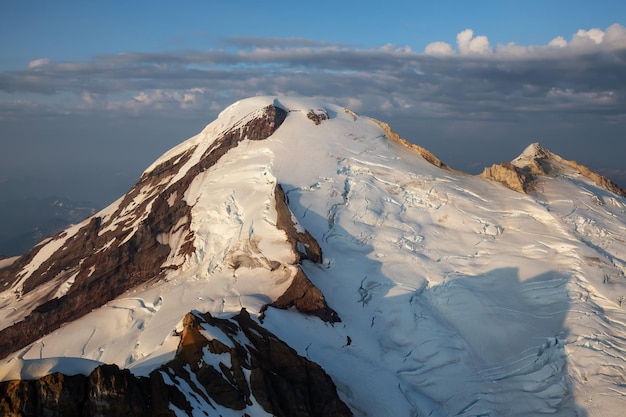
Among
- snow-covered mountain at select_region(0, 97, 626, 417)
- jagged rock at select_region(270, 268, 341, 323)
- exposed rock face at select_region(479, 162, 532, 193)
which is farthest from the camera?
exposed rock face at select_region(479, 162, 532, 193)

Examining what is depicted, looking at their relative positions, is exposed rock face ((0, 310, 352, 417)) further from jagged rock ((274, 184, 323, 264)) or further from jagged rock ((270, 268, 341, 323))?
jagged rock ((274, 184, 323, 264))

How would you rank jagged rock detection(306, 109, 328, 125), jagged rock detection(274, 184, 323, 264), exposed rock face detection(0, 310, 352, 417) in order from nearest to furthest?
exposed rock face detection(0, 310, 352, 417) → jagged rock detection(274, 184, 323, 264) → jagged rock detection(306, 109, 328, 125)

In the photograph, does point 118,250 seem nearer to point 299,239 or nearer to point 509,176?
point 299,239

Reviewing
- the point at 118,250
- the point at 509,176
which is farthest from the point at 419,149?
the point at 118,250

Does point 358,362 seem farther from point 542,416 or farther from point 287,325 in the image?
point 542,416

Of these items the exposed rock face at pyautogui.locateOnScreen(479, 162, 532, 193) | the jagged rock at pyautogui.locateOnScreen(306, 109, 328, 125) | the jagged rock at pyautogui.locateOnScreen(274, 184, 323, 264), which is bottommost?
the jagged rock at pyautogui.locateOnScreen(274, 184, 323, 264)

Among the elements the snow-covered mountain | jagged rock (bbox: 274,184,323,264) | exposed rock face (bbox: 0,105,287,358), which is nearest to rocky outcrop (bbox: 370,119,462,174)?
the snow-covered mountain

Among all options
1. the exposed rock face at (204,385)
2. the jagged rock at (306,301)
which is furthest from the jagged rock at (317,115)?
the exposed rock face at (204,385)
